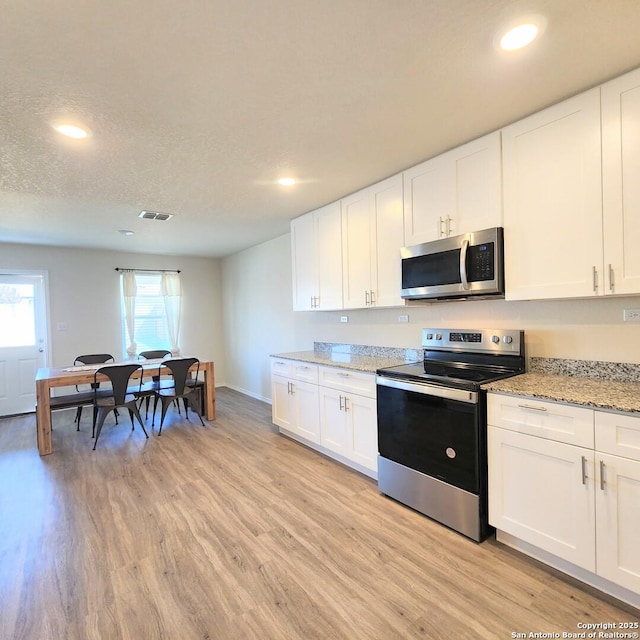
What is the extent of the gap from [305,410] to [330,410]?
Result: 16.6 inches

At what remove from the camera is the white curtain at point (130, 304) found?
587cm

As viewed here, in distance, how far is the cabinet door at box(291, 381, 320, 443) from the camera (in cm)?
345

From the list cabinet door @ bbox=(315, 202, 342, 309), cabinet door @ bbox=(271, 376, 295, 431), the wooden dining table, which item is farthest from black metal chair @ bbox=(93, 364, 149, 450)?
cabinet door @ bbox=(315, 202, 342, 309)

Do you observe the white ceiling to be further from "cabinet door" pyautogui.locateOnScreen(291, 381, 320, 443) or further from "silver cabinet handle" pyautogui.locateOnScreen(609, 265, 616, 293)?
"cabinet door" pyautogui.locateOnScreen(291, 381, 320, 443)

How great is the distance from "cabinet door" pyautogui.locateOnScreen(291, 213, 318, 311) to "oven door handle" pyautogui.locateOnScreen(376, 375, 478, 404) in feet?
A: 5.10

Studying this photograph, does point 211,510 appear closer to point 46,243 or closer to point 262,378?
point 262,378

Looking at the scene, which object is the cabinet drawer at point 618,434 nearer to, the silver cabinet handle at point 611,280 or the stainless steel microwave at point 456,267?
the silver cabinet handle at point 611,280

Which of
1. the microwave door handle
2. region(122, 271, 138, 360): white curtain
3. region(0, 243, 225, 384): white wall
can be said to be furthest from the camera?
region(122, 271, 138, 360): white curtain

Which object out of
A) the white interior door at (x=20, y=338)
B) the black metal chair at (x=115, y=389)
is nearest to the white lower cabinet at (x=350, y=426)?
the black metal chair at (x=115, y=389)

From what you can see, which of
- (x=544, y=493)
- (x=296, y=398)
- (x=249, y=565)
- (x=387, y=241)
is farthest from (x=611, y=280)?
(x=296, y=398)

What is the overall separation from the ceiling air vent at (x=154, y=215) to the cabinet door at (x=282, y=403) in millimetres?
2116

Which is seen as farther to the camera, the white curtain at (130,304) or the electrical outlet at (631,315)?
the white curtain at (130,304)

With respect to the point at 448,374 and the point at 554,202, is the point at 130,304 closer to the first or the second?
the point at 448,374

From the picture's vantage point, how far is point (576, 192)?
193 centimetres
